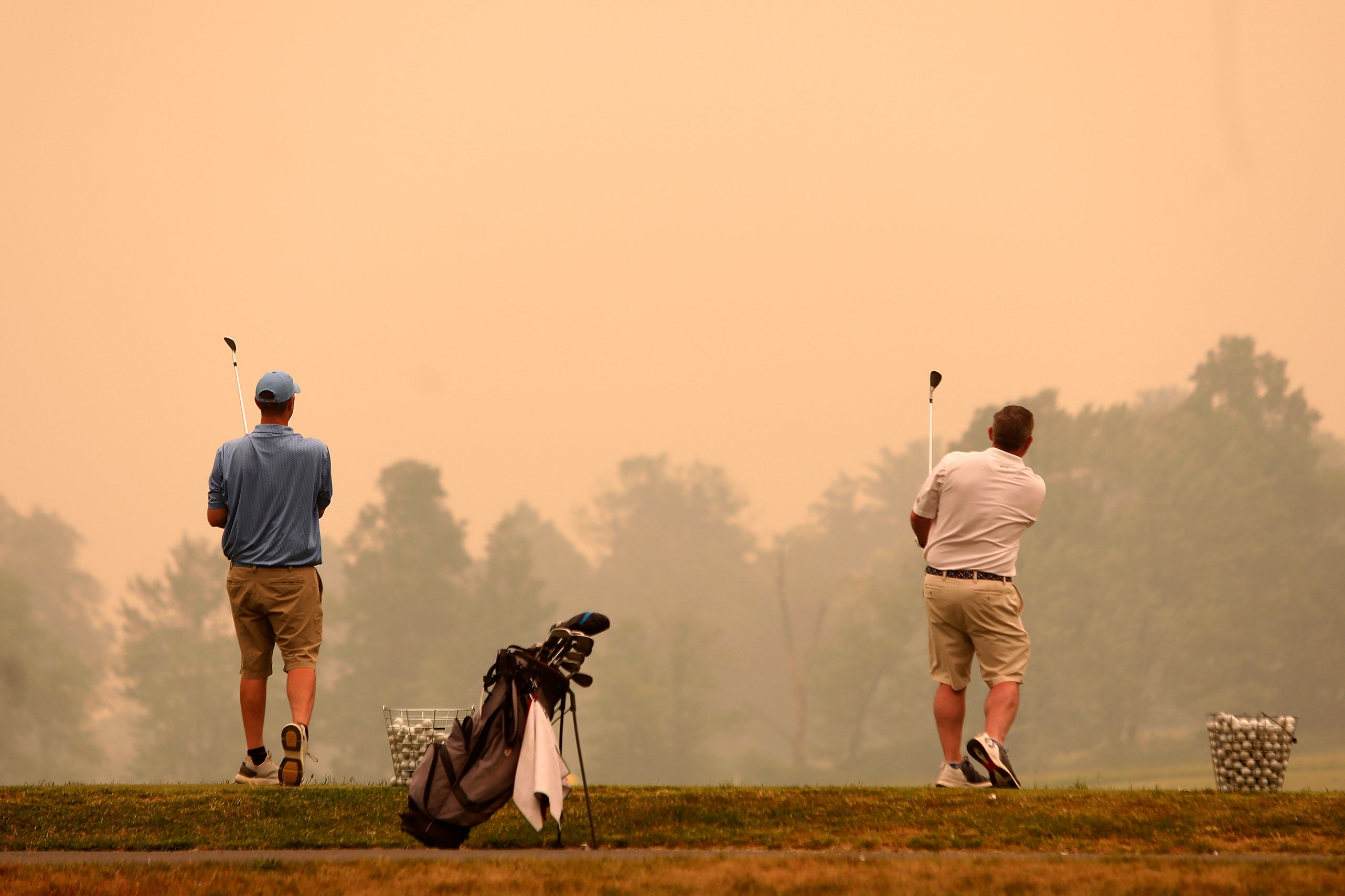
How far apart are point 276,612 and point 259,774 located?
115 centimetres

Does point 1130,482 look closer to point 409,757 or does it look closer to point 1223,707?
point 1223,707

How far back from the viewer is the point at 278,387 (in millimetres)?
9086

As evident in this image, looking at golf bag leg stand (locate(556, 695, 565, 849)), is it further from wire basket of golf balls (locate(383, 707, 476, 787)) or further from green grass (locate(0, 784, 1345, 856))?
wire basket of golf balls (locate(383, 707, 476, 787))

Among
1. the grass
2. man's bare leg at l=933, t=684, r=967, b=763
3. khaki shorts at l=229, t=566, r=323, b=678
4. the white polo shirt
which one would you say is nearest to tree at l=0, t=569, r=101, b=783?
khaki shorts at l=229, t=566, r=323, b=678

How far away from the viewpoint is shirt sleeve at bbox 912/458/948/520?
8836 millimetres

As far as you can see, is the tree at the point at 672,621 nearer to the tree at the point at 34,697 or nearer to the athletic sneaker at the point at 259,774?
the tree at the point at 34,697

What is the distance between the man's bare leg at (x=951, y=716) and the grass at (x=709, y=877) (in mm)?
2508

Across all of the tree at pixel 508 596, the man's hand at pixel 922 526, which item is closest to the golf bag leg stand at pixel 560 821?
the man's hand at pixel 922 526

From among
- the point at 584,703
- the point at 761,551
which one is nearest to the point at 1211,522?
the point at 584,703

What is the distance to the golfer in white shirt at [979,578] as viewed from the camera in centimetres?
866

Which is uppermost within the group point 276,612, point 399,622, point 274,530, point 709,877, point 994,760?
point 399,622

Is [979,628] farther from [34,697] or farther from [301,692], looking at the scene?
[34,697]

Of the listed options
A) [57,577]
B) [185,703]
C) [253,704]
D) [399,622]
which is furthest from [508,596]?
[253,704]

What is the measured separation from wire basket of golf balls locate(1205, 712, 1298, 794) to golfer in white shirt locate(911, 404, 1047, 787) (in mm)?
1767
